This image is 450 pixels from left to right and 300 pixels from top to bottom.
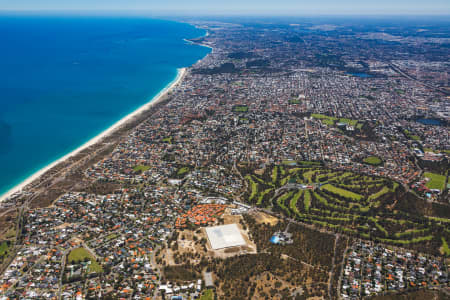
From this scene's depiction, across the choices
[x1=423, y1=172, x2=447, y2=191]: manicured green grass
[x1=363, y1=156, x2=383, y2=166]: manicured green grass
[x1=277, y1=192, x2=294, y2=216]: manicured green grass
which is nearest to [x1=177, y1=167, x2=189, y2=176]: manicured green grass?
[x1=277, y1=192, x2=294, y2=216]: manicured green grass

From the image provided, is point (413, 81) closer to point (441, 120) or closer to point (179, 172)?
point (441, 120)

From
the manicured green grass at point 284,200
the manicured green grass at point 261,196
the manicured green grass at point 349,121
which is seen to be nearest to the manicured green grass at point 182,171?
the manicured green grass at point 261,196

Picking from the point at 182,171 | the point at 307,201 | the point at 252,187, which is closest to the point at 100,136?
the point at 182,171

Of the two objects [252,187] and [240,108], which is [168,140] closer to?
[252,187]

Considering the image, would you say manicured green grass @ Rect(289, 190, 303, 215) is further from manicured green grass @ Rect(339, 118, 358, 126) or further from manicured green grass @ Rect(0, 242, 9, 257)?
manicured green grass @ Rect(339, 118, 358, 126)

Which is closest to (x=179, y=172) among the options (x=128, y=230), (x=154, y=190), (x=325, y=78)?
(x=154, y=190)

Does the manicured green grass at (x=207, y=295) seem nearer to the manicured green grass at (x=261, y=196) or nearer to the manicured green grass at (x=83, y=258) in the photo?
the manicured green grass at (x=83, y=258)
